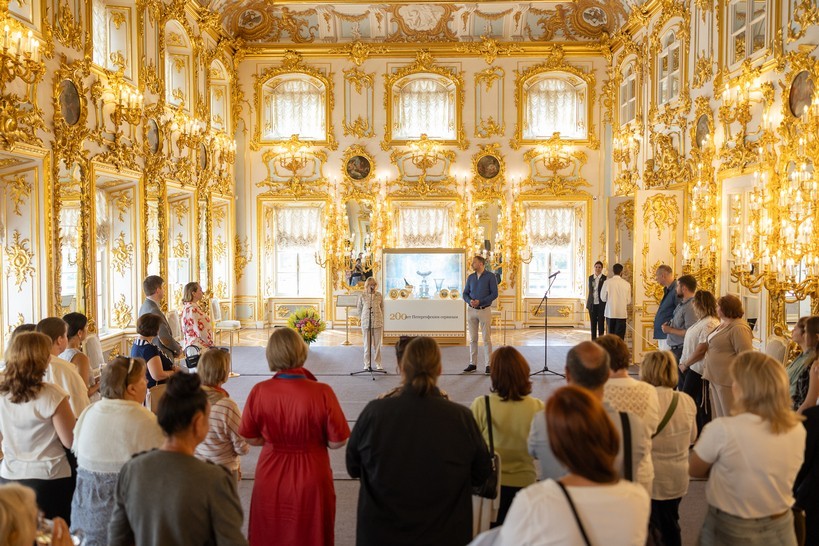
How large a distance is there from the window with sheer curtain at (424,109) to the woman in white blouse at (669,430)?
42.9 feet

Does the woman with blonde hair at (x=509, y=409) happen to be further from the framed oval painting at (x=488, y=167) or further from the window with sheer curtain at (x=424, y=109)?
the window with sheer curtain at (x=424, y=109)

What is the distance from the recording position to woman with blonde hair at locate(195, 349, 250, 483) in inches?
147

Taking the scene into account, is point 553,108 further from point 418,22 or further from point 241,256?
point 241,256

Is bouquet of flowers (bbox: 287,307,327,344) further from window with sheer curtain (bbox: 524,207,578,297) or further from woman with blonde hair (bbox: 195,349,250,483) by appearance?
window with sheer curtain (bbox: 524,207,578,297)

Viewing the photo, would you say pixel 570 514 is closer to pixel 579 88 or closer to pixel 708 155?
Answer: pixel 708 155

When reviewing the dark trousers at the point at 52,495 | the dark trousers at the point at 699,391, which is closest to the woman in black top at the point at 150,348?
the dark trousers at the point at 52,495

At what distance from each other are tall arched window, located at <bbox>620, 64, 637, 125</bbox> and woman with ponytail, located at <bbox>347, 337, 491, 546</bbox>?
12.7 m

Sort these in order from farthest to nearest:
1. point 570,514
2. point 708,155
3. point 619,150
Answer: point 619,150, point 708,155, point 570,514

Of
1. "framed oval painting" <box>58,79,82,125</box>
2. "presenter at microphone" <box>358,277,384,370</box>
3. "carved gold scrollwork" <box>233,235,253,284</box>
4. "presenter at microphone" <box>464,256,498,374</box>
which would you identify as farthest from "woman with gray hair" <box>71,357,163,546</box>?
"carved gold scrollwork" <box>233,235,253,284</box>

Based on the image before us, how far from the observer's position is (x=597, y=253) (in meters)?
16.4

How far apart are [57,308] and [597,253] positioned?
39.1ft

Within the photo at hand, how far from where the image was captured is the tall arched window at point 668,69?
477 inches

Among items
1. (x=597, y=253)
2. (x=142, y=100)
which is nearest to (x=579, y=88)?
(x=597, y=253)

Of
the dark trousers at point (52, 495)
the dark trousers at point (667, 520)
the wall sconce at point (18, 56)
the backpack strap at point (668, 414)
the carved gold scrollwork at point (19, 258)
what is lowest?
the dark trousers at point (667, 520)
